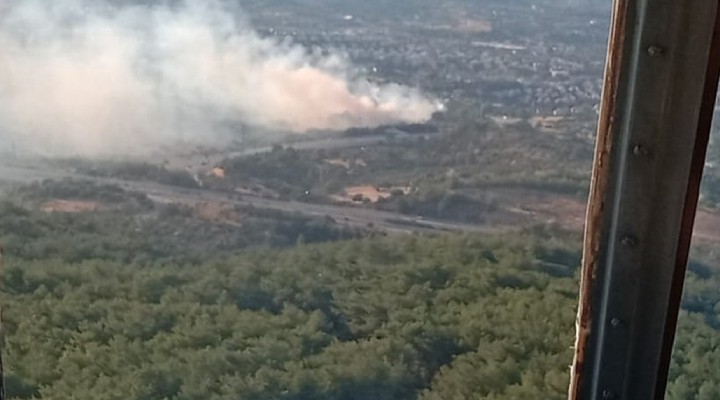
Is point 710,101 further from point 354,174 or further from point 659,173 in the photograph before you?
point 354,174

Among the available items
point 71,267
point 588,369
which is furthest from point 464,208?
point 71,267

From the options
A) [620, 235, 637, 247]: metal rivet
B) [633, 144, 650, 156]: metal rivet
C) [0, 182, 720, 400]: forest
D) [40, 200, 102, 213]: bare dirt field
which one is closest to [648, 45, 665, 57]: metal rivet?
[633, 144, 650, 156]: metal rivet

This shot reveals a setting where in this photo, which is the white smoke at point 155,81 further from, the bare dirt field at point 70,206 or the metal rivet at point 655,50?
the metal rivet at point 655,50

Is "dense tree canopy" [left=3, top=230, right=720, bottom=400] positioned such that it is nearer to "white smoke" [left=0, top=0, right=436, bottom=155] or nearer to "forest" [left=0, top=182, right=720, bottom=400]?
"forest" [left=0, top=182, right=720, bottom=400]

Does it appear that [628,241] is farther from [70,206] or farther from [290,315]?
[70,206]

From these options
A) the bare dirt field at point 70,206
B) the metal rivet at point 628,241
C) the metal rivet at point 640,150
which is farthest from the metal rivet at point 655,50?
the bare dirt field at point 70,206
